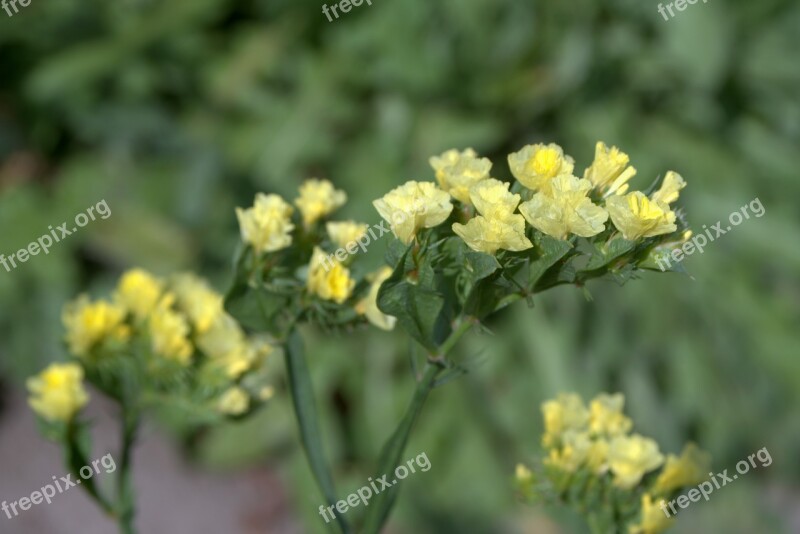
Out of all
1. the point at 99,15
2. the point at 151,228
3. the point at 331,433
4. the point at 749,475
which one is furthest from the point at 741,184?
the point at 99,15

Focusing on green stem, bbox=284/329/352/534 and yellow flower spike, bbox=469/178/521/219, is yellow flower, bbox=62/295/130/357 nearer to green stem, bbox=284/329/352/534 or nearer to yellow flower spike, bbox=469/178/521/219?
green stem, bbox=284/329/352/534

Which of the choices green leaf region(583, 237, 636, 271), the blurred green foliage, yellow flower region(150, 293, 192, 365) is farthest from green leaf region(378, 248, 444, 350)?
the blurred green foliage

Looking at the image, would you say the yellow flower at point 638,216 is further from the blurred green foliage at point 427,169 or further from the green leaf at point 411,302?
the blurred green foliage at point 427,169

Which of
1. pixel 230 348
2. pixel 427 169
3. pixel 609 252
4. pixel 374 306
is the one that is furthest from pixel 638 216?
pixel 427 169

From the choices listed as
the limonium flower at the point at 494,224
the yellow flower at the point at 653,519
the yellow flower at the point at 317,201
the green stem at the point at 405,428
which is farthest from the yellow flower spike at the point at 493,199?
the yellow flower at the point at 653,519

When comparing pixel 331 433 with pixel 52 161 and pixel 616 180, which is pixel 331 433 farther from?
pixel 616 180

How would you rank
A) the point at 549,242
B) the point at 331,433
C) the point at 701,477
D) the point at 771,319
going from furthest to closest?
the point at 771,319 < the point at 331,433 < the point at 701,477 < the point at 549,242
